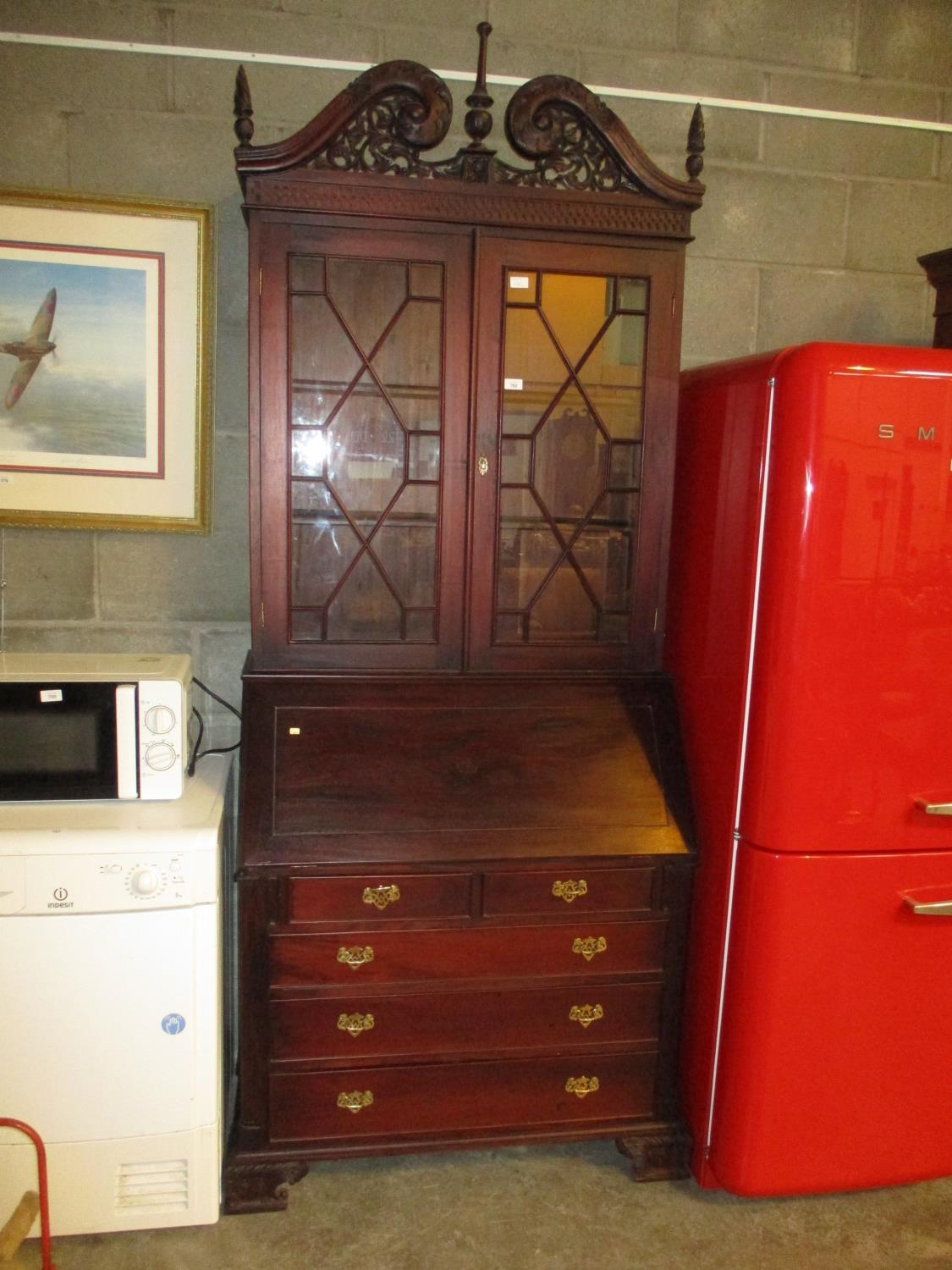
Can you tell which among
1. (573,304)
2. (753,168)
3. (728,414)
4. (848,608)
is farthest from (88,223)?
(848,608)

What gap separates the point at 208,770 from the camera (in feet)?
6.32

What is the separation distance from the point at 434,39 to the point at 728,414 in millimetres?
1186

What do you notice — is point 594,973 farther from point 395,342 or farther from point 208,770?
point 395,342

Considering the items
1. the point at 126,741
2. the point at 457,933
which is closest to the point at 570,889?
the point at 457,933

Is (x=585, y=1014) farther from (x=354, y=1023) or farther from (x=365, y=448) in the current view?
(x=365, y=448)

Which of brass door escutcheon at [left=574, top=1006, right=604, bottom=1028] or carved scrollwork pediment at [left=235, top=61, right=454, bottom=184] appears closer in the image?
carved scrollwork pediment at [left=235, top=61, right=454, bottom=184]

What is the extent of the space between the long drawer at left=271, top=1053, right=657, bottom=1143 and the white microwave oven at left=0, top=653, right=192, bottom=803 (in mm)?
662

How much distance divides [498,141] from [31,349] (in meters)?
1.22

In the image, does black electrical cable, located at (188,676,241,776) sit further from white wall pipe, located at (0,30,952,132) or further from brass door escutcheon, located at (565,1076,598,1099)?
white wall pipe, located at (0,30,952,132)

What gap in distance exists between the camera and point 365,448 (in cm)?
176

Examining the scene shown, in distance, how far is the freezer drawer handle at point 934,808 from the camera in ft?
5.27

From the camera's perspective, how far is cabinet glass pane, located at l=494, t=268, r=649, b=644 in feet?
5.78

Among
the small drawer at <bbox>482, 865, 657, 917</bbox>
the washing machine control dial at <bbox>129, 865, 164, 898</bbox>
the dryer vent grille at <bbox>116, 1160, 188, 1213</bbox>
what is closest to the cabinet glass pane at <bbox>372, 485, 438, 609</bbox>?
the small drawer at <bbox>482, 865, 657, 917</bbox>

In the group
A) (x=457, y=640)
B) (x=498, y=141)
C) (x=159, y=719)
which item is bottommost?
(x=159, y=719)
